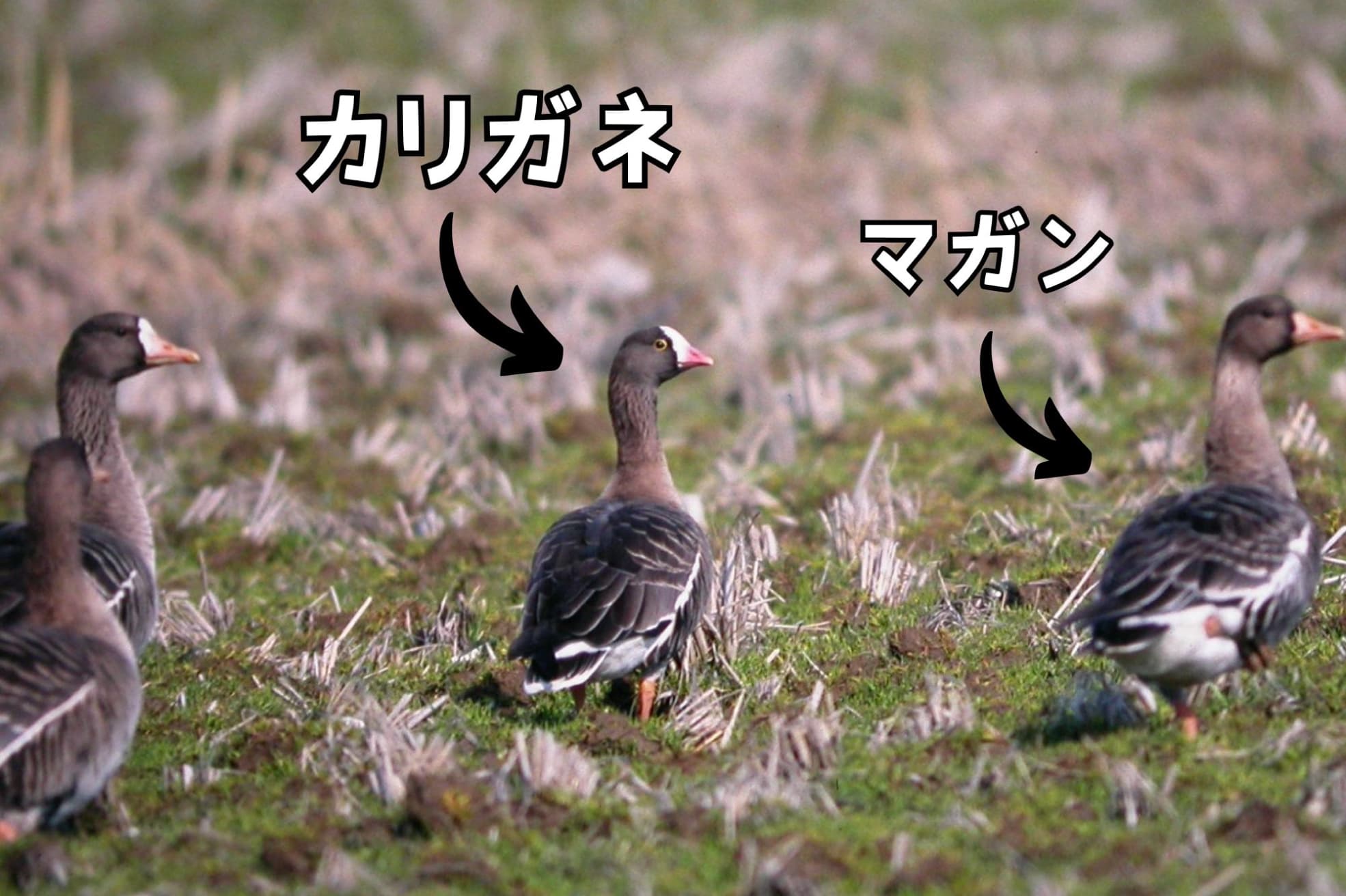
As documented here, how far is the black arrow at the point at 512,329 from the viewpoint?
1641cm

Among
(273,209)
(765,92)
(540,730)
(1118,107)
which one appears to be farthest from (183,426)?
(1118,107)

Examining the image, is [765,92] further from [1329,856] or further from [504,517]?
[1329,856]

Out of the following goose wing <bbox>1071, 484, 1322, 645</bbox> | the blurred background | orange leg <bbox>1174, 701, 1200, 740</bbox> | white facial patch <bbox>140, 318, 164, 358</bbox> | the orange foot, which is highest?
the blurred background

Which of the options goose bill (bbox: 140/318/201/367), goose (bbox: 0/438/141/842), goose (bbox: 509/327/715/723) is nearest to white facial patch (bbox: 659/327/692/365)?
goose (bbox: 509/327/715/723)

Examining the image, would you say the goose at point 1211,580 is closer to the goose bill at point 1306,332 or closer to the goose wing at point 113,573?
the goose bill at point 1306,332

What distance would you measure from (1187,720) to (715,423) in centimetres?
821

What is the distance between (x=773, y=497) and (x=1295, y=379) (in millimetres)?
4756

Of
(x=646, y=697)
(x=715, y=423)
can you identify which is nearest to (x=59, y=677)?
(x=646, y=697)

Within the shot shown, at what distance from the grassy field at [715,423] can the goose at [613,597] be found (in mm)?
306

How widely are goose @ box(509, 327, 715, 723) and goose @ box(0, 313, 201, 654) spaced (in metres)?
1.85

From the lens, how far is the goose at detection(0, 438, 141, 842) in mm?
6645

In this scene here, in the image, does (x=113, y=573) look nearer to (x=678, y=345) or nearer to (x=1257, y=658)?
(x=678, y=345)

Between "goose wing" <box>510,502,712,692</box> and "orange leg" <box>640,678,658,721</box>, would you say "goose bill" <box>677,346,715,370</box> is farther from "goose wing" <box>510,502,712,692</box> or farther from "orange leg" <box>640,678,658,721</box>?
"orange leg" <box>640,678,658,721</box>

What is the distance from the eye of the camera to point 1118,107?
24609 mm
